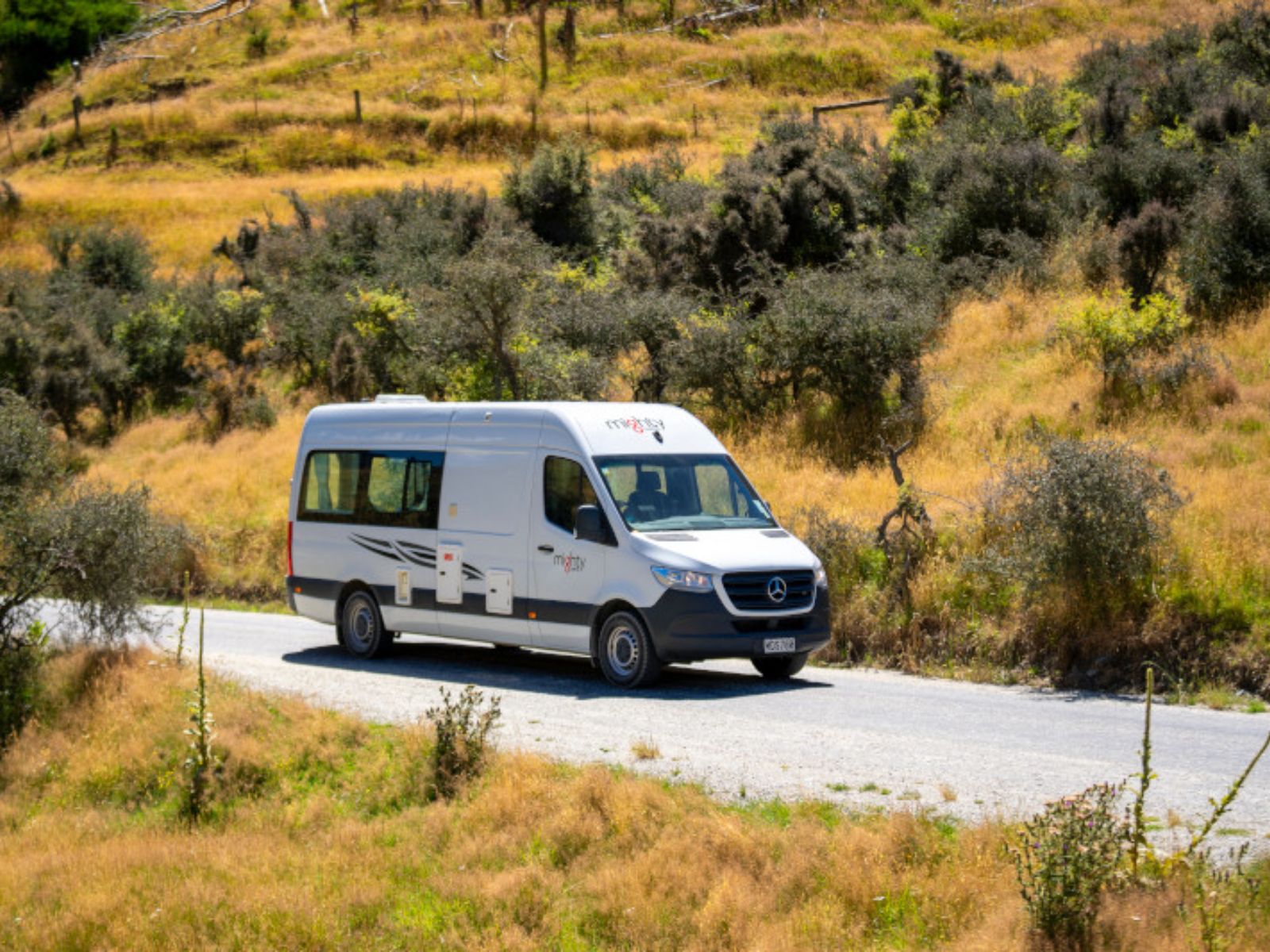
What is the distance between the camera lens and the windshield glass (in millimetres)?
13203

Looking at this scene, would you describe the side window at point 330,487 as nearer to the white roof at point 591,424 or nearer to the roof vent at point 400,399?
the roof vent at point 400,399

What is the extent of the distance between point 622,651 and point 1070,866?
7221 millimetres

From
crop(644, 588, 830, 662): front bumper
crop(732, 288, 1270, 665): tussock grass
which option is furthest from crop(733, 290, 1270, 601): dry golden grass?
crop(644, 588, 830, 662): front bumper

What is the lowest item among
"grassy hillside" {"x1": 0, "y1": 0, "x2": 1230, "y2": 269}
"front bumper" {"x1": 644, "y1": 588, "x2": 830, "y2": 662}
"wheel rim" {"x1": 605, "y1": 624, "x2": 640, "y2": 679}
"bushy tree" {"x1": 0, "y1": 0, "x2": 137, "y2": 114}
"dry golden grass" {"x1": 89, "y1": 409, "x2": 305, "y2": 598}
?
"dry golden grass" {"x1": 89, "y1": 409, "x2": 305, "y2": 598}

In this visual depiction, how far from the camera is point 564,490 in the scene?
13.6 metres

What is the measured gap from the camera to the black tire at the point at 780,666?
13.3 m

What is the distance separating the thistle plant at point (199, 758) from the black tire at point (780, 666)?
5146 mm

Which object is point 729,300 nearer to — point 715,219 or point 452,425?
point 715,219

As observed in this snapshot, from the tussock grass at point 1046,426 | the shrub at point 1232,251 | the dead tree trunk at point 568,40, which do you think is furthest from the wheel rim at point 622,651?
the dead tree trunk at point 568,40

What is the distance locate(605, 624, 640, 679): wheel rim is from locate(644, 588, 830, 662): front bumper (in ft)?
1.16

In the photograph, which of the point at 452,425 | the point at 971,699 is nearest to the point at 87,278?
the point at 452,425

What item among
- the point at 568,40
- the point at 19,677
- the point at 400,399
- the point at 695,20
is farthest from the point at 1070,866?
the point at 695,20

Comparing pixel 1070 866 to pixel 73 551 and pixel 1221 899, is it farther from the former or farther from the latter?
pixel 73 551

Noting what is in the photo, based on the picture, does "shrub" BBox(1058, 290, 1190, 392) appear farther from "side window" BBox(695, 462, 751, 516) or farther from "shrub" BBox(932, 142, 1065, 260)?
"side window" BBox(695, 462, 751, 516)
